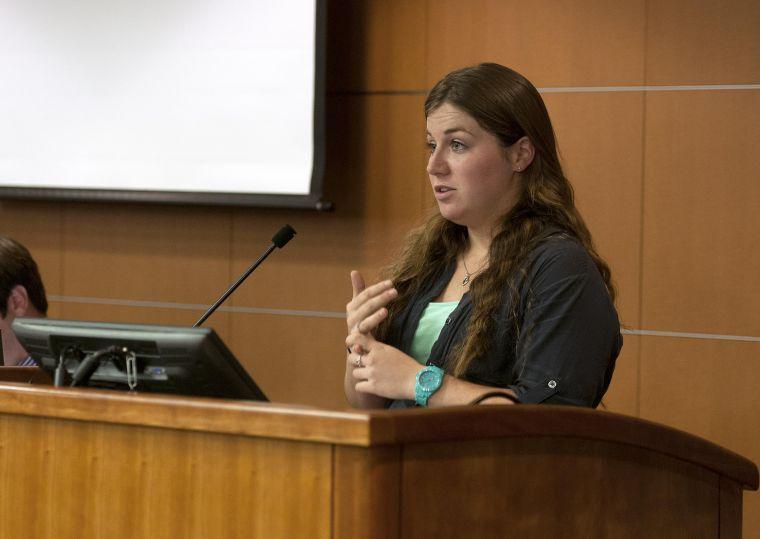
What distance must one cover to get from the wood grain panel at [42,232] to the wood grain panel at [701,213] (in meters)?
2.78

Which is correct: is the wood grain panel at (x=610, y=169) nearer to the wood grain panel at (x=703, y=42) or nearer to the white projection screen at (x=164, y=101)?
the wood grain panel at (x=703, y=42)

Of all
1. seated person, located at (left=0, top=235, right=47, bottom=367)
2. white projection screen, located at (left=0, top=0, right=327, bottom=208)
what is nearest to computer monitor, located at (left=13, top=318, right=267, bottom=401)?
seated person, located at (left=0, top=235, right=47, bottom=367)

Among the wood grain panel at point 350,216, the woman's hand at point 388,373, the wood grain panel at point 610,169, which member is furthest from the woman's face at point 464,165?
the wood grain panel at point 350,216

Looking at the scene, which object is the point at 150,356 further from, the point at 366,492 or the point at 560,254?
the point at 560,254

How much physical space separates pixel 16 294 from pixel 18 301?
22mm

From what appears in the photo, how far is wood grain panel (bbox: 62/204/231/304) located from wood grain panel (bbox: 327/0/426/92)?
0.85 metres

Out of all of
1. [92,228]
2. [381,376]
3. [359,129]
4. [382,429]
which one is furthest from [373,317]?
[92,228]

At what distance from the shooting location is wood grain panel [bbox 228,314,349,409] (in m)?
4.62

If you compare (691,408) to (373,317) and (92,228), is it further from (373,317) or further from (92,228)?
(92,228)

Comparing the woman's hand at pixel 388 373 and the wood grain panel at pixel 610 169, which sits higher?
the wood grain panel at pixel 610 169

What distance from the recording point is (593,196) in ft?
13.5

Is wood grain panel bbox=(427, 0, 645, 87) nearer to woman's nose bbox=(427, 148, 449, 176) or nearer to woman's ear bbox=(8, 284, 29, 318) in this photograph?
woman's ear bbox=(8, 284, 29, 318)

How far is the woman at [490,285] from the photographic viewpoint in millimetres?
1957

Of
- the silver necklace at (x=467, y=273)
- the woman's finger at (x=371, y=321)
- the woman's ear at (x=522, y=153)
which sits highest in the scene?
the woman's ear at (x=522, y=153)
